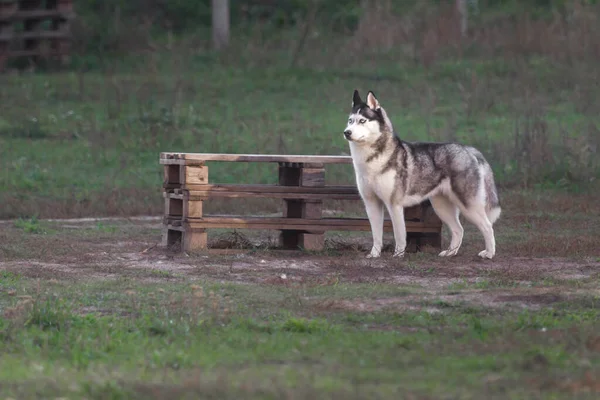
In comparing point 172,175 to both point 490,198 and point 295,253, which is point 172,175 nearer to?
point 295,253

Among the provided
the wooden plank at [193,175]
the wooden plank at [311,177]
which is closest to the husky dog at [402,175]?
the wooden plank at [311,177]

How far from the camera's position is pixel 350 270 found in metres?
10.7

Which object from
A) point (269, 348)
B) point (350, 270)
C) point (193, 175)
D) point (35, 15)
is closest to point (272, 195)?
point (193, 175)

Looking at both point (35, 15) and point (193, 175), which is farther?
point (35, 15)

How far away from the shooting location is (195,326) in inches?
305

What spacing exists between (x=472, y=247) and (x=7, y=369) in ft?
23.3

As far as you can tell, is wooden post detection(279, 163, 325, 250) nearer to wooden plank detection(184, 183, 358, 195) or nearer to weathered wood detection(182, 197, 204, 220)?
wooden plank detection(184, 183, 358, 195)

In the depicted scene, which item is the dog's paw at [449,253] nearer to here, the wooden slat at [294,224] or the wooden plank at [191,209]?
the wooden slat at [294,224]

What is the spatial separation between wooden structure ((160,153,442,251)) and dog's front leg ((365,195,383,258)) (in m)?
0.37

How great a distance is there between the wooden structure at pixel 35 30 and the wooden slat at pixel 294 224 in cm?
1415

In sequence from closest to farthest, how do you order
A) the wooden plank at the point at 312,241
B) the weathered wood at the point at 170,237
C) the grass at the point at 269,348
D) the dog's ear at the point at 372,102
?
the grass at the point at 269,348, the dog's ear at the point at 372,102, the wooden plank at the point at 312,241, the weathered wood at the point at 170,237

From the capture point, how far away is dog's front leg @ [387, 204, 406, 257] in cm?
1167

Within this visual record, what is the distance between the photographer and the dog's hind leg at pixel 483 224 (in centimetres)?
1166

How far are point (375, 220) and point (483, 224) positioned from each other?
110 centimetres
